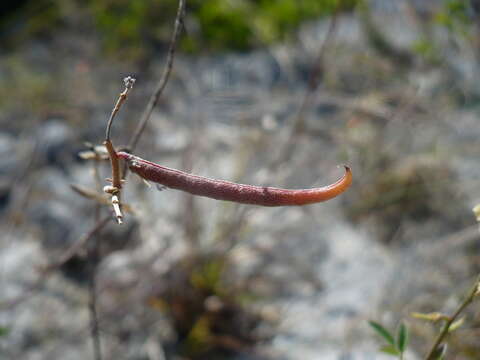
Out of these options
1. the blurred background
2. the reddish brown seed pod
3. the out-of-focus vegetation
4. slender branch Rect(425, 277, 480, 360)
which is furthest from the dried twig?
the out-of-focus vegetation

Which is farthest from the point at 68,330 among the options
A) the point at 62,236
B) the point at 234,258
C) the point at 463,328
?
the point at 463,328

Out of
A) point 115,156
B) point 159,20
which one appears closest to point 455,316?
point 115,156

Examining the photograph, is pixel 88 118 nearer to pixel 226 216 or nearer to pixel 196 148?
pixel 196 148

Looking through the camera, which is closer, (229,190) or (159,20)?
(229,190)

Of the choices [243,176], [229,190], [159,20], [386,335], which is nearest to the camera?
[229,190]

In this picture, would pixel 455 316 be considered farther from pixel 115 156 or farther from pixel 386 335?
pixel 115 156

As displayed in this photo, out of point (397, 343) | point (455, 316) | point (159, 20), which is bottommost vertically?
point (397, 343)

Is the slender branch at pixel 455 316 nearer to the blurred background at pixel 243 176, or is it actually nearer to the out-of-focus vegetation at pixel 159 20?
the blurred background at pixel 243 176
